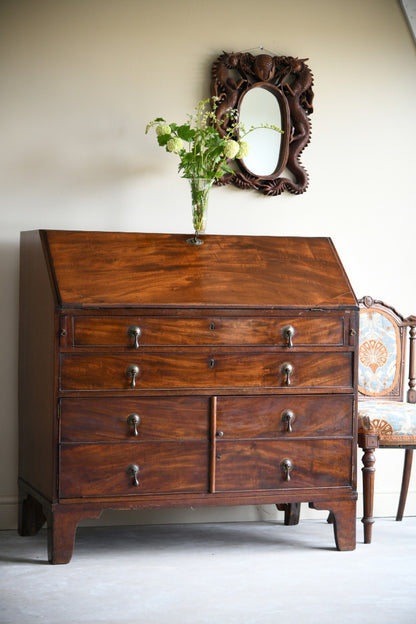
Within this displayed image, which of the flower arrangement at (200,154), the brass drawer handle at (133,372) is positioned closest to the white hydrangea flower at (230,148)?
the flower arrangement at (200,154)

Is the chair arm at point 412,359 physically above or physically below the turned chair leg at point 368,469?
above

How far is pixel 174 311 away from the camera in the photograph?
3098mm

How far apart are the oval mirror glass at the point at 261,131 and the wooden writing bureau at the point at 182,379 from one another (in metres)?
0.66

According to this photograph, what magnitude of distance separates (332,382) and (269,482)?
0.47 m

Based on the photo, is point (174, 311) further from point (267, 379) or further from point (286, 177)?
point (286, 177)

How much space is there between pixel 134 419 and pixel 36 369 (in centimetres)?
49

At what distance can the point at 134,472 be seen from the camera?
3.08 meters

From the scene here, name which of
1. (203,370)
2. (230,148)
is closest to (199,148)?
(230,148)

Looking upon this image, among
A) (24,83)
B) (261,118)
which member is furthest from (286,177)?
(24,83)

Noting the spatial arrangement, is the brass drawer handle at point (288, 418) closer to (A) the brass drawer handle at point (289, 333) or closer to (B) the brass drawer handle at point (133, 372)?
(A) the brass drawer handle at point (289, 333)

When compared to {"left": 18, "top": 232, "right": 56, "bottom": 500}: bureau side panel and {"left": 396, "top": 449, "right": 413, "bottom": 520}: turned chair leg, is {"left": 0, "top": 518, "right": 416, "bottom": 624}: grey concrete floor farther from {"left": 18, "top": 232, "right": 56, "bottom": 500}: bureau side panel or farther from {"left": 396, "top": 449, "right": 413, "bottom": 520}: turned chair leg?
{"left": 18, "top": 232, "right": 56, "bottom": 500}: bureau side panel

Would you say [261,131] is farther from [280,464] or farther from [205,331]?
[280,464]

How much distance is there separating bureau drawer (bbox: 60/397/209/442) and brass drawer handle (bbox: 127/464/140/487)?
0.33ft

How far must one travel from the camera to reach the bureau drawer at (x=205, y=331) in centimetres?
304
